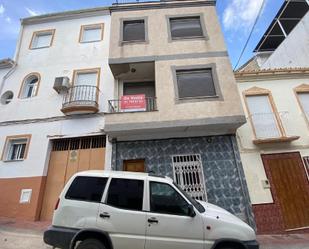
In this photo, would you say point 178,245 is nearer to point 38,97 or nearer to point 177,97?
point 177,97

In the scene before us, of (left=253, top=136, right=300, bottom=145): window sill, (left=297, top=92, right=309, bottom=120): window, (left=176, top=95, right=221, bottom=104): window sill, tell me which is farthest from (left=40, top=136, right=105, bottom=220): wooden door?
(left=297, top=92, right=309, bottom=120): window

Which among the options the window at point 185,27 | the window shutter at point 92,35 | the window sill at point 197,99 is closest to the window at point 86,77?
the window shutter at point 92,35

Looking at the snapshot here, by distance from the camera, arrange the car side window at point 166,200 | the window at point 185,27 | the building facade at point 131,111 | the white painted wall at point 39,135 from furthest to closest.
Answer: the window at point 185,27 → the white painted wall at point 39,135 → the building facade at point 131,111 → the car side window at point 166,200

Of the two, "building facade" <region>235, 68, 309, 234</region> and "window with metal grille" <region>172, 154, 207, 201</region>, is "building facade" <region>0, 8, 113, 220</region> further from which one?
"building facade" <region>235, 68, 309, 234</region>

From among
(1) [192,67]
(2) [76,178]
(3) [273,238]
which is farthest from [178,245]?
(1) [192,67]

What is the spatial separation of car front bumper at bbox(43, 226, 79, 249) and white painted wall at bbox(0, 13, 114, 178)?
174 inches

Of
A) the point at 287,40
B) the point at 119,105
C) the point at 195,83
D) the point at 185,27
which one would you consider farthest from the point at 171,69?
the point at 287,40

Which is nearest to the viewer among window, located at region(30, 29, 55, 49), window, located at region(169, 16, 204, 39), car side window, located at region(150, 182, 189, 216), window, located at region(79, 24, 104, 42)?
car side window, located at region(150, 182, 189, 216)

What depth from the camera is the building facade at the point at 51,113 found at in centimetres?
838

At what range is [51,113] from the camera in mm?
9336

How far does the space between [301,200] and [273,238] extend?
2.08 metres

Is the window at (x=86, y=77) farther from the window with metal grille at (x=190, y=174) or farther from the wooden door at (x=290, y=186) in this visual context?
the wooden door at (x=290, y=186)

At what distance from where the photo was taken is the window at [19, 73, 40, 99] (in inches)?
398

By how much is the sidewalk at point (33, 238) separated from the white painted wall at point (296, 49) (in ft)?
32.7
